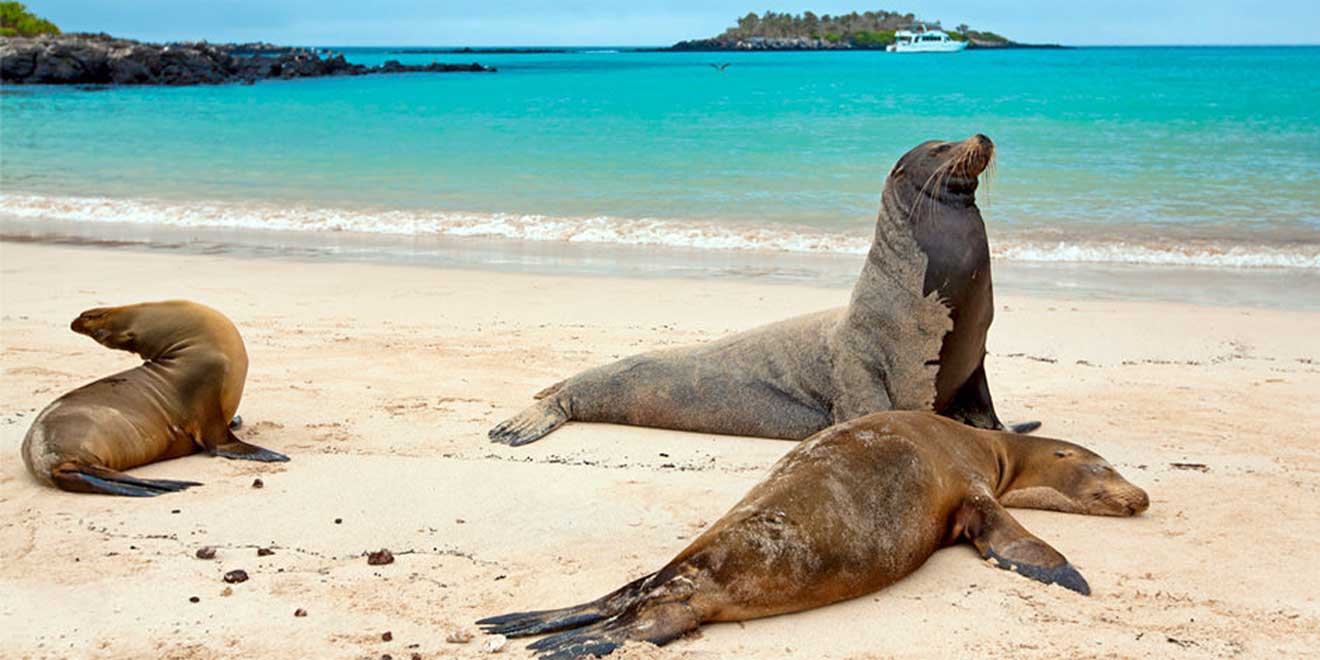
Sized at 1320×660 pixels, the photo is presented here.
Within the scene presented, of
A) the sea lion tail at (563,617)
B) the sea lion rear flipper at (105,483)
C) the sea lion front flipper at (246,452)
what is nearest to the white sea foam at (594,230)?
the sea lion front flipper at (246,452)

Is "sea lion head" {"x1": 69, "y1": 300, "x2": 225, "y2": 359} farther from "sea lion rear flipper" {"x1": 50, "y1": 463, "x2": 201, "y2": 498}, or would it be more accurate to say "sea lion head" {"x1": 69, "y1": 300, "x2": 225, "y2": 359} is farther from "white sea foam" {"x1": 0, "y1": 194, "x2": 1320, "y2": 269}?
"white sea foam" {"x1": 0, "y1": 194, "x2": 1320, "y2": 269}

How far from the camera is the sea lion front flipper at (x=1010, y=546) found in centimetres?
377

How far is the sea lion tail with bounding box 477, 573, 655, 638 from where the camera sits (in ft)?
10.9

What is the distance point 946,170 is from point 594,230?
28.6 feet

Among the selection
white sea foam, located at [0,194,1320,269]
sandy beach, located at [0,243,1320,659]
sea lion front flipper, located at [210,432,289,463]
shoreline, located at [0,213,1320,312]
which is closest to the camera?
sandy beach, located at [0,243,1320,659]

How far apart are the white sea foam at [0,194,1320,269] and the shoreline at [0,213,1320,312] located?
264 mm

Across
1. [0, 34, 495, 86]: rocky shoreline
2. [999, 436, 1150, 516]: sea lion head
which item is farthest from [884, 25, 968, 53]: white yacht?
[999, 436, 1150, 516]: sea lion head

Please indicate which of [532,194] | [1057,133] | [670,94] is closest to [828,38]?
[670,94]

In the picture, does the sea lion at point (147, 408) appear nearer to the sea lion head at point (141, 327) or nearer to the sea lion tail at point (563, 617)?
the sea lion head at point (141, 327)

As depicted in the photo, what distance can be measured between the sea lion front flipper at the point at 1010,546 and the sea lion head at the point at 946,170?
5.61ft

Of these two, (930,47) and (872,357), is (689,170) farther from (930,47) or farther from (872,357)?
(930,47)

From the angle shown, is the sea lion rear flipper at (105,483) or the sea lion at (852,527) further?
the sea lion rear flipper at (105,483)

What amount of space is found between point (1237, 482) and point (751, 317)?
4090mm

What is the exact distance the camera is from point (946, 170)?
5398mm
